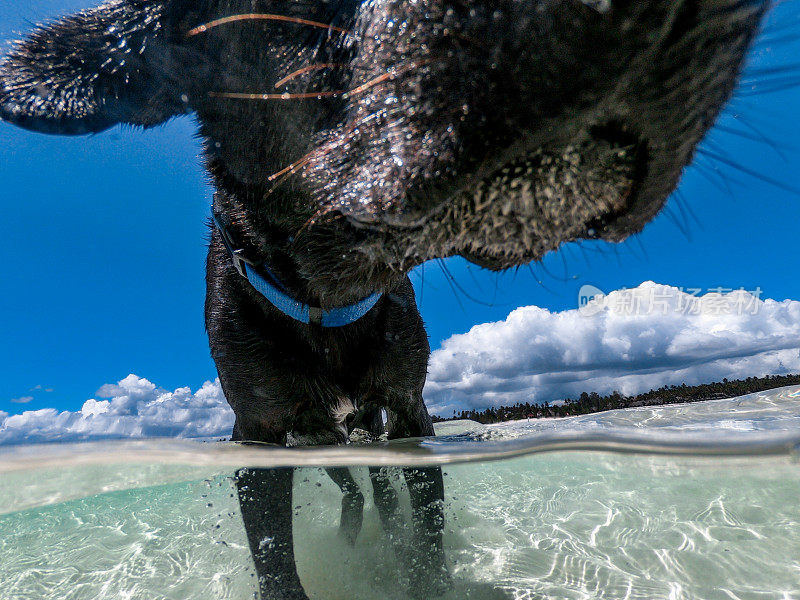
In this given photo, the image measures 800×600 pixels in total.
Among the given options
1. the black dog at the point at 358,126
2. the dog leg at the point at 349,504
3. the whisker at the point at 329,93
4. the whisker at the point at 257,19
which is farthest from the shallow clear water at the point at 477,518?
the whisker at the point at 257,19

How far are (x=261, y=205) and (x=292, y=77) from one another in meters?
0.63

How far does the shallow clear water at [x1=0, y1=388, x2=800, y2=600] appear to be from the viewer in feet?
10.7

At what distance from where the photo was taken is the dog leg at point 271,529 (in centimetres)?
250

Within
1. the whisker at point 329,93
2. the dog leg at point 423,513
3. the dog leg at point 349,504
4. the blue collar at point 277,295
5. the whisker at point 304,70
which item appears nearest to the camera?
the whisker at point 329,93

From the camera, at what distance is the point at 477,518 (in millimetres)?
4277

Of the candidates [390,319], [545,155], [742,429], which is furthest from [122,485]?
[742,429]

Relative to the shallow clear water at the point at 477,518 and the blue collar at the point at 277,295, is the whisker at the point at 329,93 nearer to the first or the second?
the blue collar at the point at 277,295

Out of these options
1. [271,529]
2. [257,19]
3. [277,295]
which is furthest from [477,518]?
[257,19]

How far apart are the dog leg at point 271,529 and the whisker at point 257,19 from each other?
218 cm

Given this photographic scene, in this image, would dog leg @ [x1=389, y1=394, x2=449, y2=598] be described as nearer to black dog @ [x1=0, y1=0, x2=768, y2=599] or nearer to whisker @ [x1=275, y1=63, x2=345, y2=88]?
black dog @ [x1=0, y1=0, x2=768, y2=599]

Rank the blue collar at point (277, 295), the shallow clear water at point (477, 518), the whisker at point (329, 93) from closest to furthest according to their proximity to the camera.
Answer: the whisker at point (329, 93) → the blue collar at point (277, 295) → the shallow clear water at point (477, 518)

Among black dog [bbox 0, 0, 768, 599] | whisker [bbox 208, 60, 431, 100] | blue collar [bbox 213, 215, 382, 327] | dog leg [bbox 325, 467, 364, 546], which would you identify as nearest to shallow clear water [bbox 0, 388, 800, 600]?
dog leg [bbox 325, 467, 364, 546]

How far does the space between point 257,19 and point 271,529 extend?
2516 mm

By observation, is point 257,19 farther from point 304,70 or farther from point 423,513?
point 423,513
